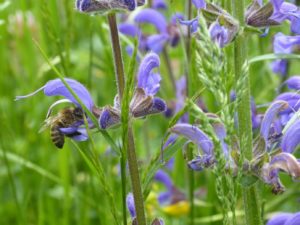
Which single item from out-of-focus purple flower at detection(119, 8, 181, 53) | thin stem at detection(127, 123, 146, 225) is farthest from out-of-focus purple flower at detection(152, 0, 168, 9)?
thin stem at detection(127, 123, 146, 225)

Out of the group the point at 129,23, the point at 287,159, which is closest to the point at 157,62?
the point at 287,159

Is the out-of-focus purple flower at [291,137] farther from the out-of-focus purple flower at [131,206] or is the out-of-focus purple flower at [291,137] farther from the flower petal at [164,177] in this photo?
the flower petal at [164,177]

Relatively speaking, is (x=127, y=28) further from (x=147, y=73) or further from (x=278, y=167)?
(x=278, y=167)

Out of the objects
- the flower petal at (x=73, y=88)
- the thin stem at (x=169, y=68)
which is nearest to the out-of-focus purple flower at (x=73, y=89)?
the flower petal at (x=73, y=88)

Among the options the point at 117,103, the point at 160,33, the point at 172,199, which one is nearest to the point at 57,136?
the point at 117,103

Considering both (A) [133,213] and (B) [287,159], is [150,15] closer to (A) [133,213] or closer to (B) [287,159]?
(A) [133,213]

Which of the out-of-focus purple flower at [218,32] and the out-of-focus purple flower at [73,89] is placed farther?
the out-of-focus purple flower at [73,89]

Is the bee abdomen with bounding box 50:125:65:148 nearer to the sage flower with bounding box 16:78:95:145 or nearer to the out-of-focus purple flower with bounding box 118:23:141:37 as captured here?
the sage flower with bounding box 16:78:95:145
